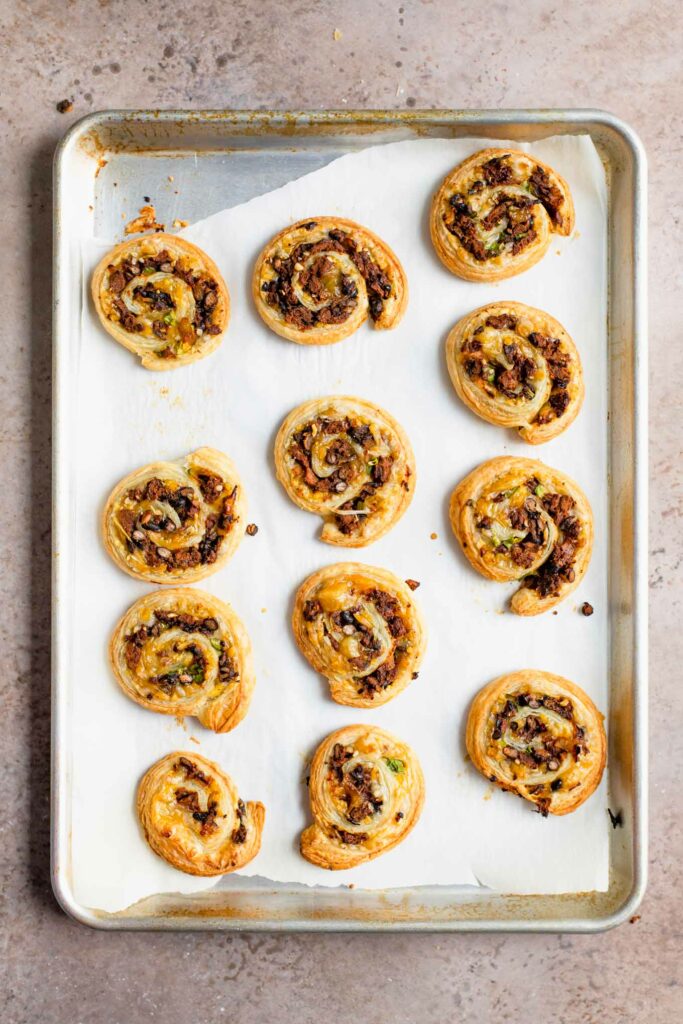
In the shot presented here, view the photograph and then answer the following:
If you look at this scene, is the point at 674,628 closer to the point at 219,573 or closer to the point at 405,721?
the point at 405,721

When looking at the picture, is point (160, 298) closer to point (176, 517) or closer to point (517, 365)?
point (176, 517)

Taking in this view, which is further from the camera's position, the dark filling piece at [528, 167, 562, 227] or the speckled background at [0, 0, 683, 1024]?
the speckled background at [0, 0, 683, 1024]

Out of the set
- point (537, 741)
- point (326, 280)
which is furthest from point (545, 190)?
point (537, 741)

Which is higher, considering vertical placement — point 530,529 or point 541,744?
point 530,529

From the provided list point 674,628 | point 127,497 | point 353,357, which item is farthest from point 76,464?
point 674,628

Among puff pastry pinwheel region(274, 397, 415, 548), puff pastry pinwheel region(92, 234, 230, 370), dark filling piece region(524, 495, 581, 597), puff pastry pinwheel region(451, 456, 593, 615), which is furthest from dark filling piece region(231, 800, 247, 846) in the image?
puff pastry pinwheel region(92, 234, 230, 370)

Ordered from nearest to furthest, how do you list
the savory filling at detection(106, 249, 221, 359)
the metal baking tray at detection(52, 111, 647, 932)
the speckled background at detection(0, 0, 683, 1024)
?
the metal baking tray at detection(52, 111, 647, 932), the savory filling at detection(106, 249, 221, 359), the speckled background at detection(0, 0, 683, 1024)

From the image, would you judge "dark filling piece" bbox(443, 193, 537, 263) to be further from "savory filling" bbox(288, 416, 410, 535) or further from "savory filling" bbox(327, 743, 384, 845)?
"savory filling" bbox(327, 743, 384, 845)

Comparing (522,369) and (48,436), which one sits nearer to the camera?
(522,369)
